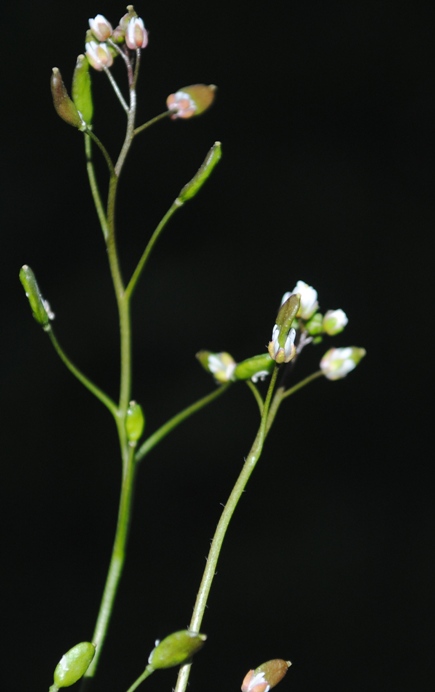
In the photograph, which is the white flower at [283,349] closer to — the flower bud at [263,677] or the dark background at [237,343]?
the flower bud at [263,677]

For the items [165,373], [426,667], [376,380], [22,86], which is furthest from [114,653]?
[22,86]

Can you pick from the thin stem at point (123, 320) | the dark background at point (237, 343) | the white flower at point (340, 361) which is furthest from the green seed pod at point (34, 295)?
the dark background at point (237, 343)

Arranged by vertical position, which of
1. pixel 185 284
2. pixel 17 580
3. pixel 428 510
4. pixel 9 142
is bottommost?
pixel 428 510

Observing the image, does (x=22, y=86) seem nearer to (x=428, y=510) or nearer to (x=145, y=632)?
(x=145, y=632)

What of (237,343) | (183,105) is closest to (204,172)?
(183,105)

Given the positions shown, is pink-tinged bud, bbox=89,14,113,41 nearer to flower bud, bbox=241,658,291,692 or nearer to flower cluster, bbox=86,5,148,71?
→ flower cluster, bbox=86,5,148,71

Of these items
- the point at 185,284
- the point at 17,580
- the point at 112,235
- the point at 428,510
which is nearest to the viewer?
the point at 112,235
